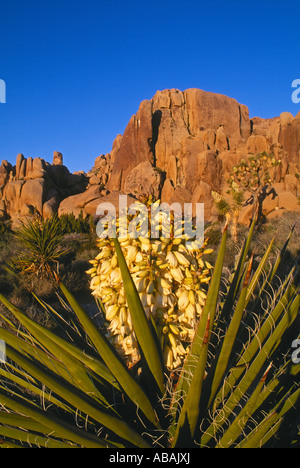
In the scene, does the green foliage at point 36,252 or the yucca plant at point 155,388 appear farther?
the green foliage at point 36,252

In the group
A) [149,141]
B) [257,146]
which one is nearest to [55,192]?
[149,141]

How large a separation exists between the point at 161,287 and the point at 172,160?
2844 cm

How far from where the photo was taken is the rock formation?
25203 millimetres

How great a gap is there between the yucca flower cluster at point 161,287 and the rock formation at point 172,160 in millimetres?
22390

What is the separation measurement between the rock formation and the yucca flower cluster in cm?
2239

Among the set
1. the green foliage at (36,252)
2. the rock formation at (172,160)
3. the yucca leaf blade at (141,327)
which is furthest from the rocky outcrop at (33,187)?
the yucca leaf blade at (141,327)

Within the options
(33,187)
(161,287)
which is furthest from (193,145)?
(161,287)

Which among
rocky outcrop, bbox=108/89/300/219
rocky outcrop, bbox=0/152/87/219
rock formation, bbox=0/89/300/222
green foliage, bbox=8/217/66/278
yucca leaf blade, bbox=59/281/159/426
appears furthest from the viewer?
rocky outcrop, bbox=108/89/300/219

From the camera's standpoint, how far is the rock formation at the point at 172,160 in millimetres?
25203

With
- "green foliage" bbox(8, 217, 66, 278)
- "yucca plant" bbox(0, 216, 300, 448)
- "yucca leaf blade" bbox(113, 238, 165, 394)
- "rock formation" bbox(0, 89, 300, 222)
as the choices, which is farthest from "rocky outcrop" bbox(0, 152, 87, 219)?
"yucca leaf blade" bbox(113, 238, 165, 394)

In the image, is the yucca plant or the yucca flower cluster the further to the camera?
the yucca flower cluster

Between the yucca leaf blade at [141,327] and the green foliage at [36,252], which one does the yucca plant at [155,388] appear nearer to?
the yucca leaf blade at [141,327]

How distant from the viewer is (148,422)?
1.30 metres

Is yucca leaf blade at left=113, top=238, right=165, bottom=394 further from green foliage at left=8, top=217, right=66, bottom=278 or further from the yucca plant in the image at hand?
green foliage at left=8, top=217, right=66, bottom=278
